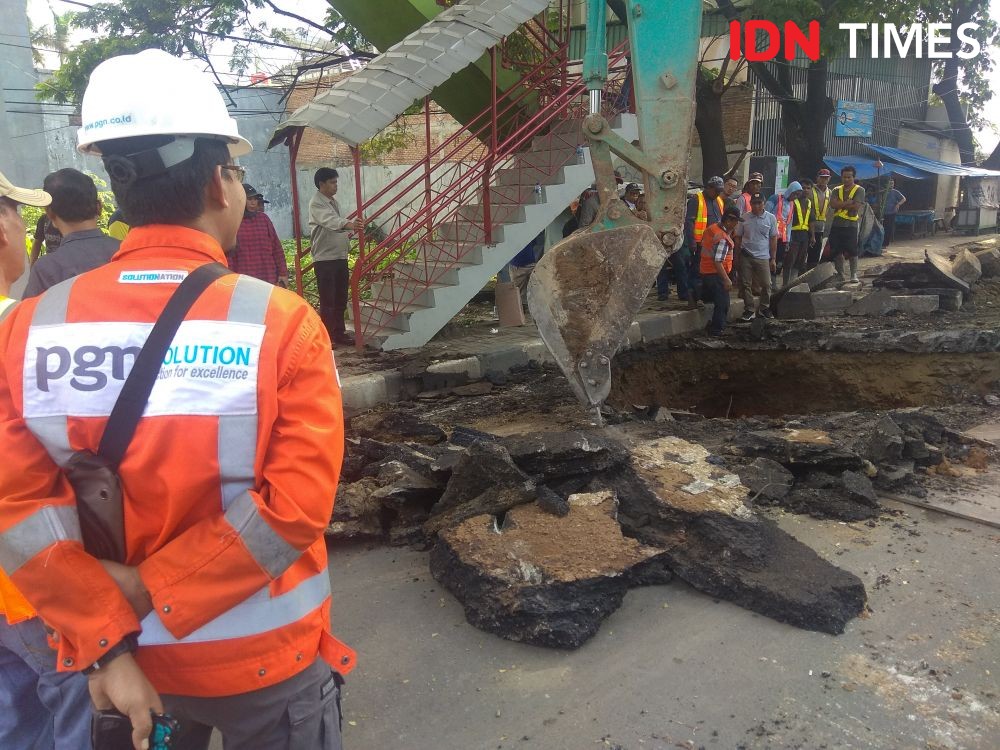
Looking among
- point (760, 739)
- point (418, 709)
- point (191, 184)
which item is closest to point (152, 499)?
point (191, 184)

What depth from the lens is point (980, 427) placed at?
5.79 metres

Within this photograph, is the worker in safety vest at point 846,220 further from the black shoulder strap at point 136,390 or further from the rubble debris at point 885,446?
the black shoulder strap at point 136,390

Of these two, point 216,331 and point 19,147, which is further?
point 19,147

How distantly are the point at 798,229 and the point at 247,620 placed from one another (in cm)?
1238

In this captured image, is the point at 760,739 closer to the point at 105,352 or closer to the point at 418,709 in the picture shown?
the point at 418,709

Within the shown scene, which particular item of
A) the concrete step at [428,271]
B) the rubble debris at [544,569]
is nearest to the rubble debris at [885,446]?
the rubble debris at [544,569]

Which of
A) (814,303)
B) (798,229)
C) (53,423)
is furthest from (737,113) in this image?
(53,423)

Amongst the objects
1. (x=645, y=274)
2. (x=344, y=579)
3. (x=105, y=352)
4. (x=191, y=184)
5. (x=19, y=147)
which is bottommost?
(x=344, y=579)

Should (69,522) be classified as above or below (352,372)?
above

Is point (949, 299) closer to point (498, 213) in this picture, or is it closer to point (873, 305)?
point (873, 305)

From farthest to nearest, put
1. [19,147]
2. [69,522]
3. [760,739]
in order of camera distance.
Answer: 1. [19,147]
2. [760,739]
3. [69,522]

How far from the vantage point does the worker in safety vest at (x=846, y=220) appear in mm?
11477

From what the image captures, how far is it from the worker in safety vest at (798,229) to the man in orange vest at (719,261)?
3.12 m

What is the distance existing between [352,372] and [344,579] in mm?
3680
